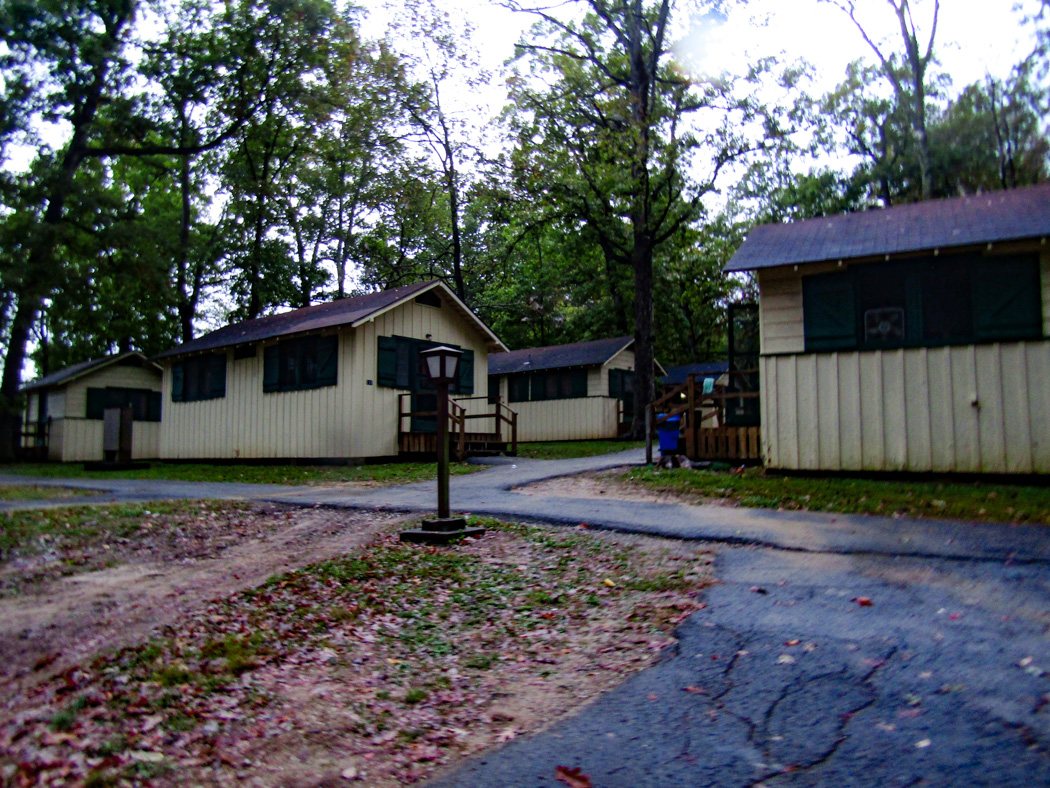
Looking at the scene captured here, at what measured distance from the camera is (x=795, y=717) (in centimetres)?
376

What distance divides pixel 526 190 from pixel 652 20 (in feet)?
19.6

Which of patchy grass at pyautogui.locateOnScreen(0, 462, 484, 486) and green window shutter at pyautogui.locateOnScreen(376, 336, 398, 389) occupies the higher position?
green window shutter at pyautogui.locateOnScreen(376, 336, 398, 389)

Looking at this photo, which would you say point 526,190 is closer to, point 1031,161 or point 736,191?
point 736,191

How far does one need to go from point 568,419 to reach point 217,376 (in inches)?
472

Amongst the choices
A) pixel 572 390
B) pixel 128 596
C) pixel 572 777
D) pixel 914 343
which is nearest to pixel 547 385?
pixel 572 390

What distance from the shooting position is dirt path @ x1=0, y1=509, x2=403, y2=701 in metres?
4.76

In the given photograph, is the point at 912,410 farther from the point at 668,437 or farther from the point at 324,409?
the point at 324,409

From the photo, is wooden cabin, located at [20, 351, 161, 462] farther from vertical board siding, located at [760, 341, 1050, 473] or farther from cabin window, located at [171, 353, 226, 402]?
vertical board siding, located at [760, 341, 1050, 473]

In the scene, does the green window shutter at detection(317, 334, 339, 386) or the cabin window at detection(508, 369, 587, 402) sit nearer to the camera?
the green window shutter at detection(317, 334, 339, 386)

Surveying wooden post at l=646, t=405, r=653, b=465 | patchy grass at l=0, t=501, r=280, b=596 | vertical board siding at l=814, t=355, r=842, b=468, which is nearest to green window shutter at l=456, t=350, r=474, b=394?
wooden post at l=646, t=405, r=653, b=465

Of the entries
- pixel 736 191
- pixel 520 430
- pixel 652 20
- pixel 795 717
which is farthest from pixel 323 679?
pixel 736 191

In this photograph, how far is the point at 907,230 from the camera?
12539 millimetres

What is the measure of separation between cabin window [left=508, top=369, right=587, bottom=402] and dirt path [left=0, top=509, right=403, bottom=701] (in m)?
19.6

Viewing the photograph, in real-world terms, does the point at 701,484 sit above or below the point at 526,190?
below
